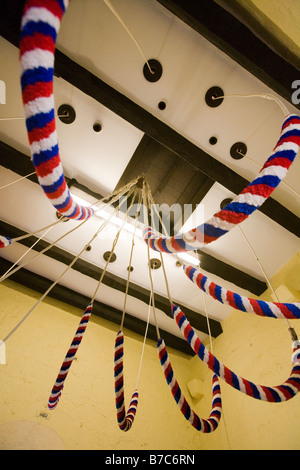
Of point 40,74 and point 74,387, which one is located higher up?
point 40,74

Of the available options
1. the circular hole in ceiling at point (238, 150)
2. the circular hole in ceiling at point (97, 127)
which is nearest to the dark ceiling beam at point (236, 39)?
the circular hole in ceiling at point (238, 150)

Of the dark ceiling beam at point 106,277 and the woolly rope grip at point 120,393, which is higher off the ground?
the woolly rope grip at point 120,393

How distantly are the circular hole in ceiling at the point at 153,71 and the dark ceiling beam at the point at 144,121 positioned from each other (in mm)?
269

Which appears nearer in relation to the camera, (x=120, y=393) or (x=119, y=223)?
(x=120, y=393)

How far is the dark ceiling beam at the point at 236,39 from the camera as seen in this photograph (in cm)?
178

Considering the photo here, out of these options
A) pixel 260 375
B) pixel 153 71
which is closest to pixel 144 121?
pixel 153 71

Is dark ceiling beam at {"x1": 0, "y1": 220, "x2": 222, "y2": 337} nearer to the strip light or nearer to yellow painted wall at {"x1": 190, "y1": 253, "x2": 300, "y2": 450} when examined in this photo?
yellow painted wall at {"x1": 190, "y1": 253, "x2": 300, "y2": 450}

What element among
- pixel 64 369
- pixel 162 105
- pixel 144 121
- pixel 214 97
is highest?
pixel 214 97

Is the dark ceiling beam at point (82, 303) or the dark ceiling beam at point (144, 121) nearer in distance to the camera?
the dark ceiling beam at point (144, 121)

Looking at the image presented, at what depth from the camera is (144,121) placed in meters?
2.39

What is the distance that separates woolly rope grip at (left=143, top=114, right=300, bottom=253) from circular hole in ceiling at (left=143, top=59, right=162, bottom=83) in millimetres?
1693

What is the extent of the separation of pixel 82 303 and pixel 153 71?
3.24 metres

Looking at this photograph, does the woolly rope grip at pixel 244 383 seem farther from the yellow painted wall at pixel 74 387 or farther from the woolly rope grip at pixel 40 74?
the yellow painted wall at pixel 74 387

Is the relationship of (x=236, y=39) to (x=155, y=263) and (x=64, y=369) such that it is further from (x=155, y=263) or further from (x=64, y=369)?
(x=64, y=369)
